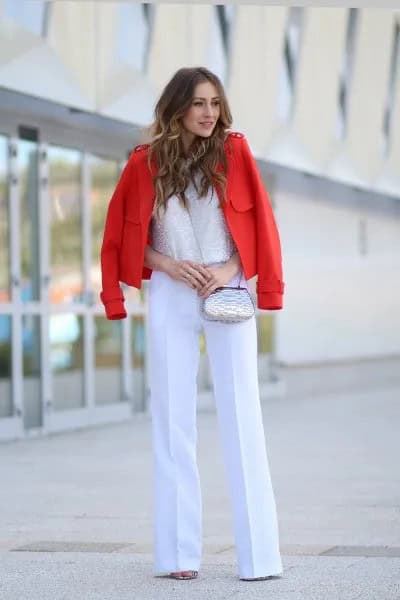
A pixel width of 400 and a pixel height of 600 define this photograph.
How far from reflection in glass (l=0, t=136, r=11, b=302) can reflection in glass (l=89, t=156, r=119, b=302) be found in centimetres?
168

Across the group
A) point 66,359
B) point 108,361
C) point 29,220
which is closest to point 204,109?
point 29,220

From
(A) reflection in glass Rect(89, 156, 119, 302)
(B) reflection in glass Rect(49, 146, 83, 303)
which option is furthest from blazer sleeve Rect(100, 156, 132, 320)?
(A) reflection in glass Rect(89, 156, 119, 302)

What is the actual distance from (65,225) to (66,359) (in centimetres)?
124

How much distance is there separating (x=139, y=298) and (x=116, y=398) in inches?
50.5

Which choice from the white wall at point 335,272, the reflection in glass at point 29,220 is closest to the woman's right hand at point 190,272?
the reflection in glass at point 29,220

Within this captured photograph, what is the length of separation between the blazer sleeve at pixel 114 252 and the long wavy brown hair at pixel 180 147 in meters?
0.15

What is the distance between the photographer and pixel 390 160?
22.5m

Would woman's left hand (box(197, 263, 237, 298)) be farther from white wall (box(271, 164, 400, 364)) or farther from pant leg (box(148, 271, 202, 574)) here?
white wall (box(271, 164, 400, 364))

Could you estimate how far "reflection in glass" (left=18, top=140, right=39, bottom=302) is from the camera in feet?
41.3

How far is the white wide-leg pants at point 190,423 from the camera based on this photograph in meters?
4.86

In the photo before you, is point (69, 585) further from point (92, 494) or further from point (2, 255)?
point (2, 255)

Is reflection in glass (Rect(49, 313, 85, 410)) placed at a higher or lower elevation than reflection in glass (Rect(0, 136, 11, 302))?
lower

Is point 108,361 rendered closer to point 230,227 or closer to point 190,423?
point 190,423

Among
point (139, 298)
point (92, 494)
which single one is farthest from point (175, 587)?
point (139, 298)
